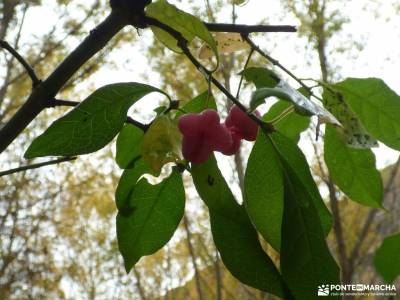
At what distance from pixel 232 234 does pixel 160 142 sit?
0.12m

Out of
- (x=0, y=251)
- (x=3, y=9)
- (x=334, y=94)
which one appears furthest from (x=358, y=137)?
(x=0, y=251)

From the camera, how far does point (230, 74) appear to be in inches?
96.7

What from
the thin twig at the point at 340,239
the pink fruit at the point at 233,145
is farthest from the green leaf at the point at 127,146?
the thin twig at the point at 340,239

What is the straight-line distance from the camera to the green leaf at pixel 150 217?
0.45 m

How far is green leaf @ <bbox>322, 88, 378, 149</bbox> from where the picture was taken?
294mm

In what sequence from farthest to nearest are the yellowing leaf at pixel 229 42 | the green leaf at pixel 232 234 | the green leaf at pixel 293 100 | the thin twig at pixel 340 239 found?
1. the thin twig at pixel 340 239
2. the yellowing leaf at pixel 229 42
3. the green leaf at pixel 232 234
4. the green leaf at pixel 293 100

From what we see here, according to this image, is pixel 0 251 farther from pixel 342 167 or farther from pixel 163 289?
pixel 342 167

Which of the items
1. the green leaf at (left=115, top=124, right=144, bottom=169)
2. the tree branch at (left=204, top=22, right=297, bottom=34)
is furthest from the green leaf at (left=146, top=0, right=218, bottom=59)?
the green leaf at (left=115, top=124, right=144, bottom=169)

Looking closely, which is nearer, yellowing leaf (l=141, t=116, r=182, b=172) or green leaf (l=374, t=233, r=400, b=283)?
yellowing leaf (l=141, t=116, r=182, b=172)

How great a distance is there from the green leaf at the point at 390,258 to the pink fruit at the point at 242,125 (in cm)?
20

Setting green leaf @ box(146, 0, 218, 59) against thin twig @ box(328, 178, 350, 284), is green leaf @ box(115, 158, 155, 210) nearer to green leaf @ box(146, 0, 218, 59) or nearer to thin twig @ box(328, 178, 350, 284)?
green leaf @ box(146, 0, 218, 59)

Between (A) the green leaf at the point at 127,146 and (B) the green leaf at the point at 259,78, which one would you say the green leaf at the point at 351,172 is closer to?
(B) the green leaf at the point at 259,78

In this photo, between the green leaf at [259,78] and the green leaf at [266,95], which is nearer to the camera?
the green leaf at [266,95]

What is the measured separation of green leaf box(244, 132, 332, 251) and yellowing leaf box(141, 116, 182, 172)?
8 cm
